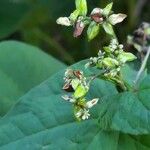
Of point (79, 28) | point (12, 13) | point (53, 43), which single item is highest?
point (79, 28)

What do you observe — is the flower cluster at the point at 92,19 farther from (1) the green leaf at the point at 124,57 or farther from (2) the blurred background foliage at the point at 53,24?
(2) the blurred background foliage at the point at 53,24

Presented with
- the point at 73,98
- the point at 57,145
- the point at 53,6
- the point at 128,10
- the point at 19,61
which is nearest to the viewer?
the point at 73,98

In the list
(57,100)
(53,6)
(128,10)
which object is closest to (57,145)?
(57,100)

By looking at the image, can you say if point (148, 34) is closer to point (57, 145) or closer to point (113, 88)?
point (113, 88)

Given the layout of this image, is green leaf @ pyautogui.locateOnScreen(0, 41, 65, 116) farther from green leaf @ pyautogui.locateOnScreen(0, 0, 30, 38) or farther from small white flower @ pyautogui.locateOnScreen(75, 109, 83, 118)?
small white flower @ pyautogui.locateOnScreen(75, 109, 83, 118)

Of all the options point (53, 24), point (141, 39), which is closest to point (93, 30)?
point (141, 39)

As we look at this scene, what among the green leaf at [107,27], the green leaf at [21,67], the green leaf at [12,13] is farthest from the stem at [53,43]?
the green leaf at [107,27]

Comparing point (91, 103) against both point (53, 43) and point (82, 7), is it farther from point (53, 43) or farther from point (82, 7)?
point (53, 43)
